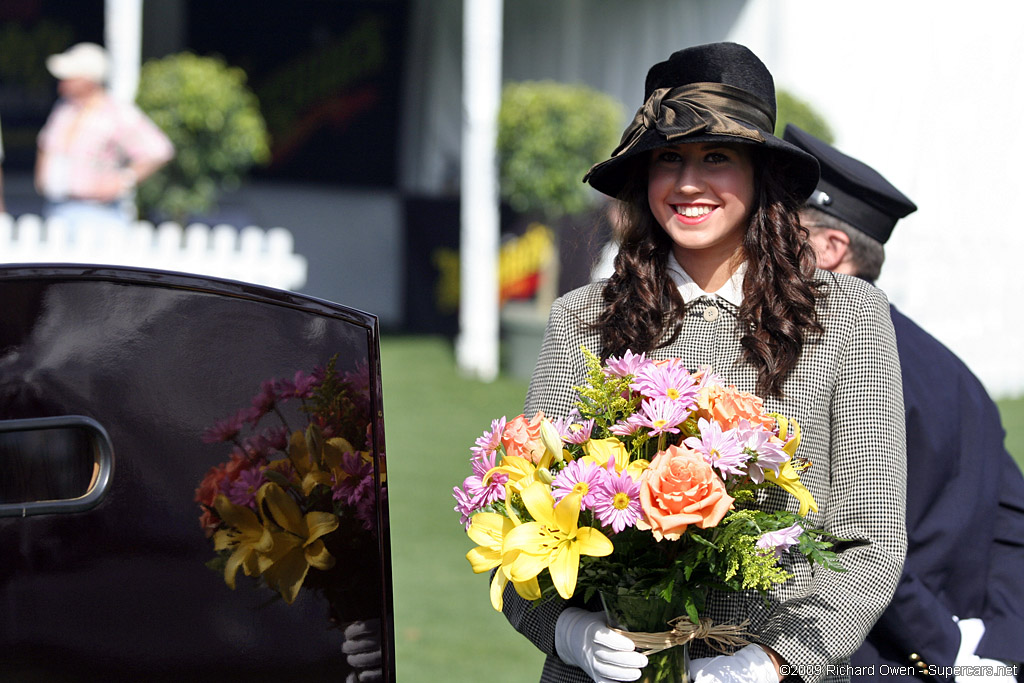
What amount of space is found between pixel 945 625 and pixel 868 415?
0.54 meters

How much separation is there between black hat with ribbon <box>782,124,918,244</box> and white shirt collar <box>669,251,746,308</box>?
702 millimetres

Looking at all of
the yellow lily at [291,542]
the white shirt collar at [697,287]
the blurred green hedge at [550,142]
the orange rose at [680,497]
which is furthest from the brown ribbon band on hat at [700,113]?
the blurred green hedge at [550,142]

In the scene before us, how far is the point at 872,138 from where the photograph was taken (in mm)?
9633

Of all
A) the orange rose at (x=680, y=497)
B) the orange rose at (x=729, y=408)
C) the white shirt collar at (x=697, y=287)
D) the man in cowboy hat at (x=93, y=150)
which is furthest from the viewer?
the man in cowboy hat at (x=93, y=150)

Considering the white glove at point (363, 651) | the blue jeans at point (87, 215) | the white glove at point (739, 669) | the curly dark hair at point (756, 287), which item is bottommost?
the white glove at point (739, 669)

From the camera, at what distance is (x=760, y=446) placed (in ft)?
4.86

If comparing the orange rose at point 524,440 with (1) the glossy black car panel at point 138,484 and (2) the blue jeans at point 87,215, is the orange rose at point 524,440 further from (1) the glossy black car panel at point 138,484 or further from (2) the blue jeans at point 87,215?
(2) the blue jeans at point 87,215

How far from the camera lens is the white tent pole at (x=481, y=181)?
984 cm

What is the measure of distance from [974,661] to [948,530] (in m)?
0.27

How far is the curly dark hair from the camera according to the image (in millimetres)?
1900

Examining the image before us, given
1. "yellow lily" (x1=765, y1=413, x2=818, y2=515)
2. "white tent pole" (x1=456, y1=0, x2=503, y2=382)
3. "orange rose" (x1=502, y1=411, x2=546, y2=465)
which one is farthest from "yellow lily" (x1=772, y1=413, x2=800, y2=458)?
"white tent pole" (x1=456, y1=0, x2=503, y2=382)

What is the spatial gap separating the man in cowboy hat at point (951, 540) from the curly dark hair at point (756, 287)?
0.73 ft

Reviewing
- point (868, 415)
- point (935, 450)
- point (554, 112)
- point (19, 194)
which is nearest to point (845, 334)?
point (868, 415)

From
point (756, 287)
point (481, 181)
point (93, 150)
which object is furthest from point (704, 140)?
point (481, 181)
